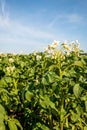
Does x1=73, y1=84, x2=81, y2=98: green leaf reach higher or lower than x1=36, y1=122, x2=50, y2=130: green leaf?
higher

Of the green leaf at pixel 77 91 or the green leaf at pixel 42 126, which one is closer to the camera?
the green leaf at pixel 77 91

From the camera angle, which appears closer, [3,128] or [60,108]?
[3,128]

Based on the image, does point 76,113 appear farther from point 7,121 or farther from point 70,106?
point 7,121

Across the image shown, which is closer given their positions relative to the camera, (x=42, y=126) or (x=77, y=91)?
(x=77, y=91)

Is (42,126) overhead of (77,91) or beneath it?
beneath

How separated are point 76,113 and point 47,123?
566 millimetres

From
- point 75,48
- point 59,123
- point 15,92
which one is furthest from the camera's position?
point 75,48

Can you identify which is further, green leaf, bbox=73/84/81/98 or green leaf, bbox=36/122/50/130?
green leaf, bbox=36/122/50/130

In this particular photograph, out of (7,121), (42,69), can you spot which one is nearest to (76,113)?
(7,121)

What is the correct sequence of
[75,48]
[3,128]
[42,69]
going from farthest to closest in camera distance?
[75,48] → [42,69] → [3,128]

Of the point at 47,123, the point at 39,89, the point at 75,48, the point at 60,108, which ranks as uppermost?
the point at 75,48

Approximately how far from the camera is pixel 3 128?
2.79 meters

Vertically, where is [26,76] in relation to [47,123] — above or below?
above

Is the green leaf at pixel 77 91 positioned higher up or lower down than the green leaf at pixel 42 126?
higher up
